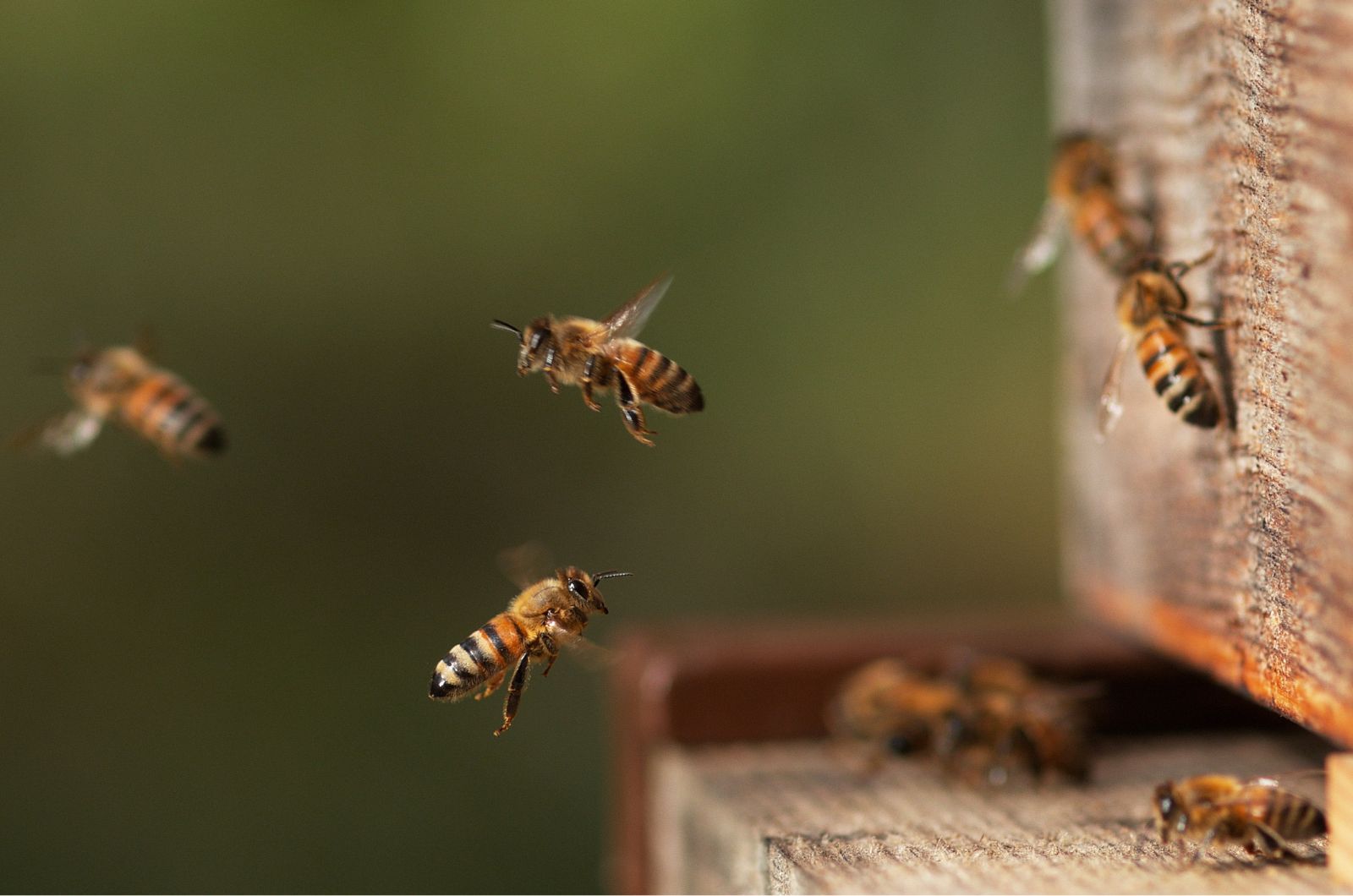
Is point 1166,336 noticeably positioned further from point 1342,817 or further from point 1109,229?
point 1342,817

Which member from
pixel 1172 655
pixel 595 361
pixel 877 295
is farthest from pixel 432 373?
pixel 1172 655

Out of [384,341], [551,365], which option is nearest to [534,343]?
[551,365]

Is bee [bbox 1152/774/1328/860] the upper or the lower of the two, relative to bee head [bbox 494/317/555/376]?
lower

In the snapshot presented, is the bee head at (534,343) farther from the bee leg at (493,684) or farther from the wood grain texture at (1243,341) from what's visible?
the wood grain texture at (1243,341)

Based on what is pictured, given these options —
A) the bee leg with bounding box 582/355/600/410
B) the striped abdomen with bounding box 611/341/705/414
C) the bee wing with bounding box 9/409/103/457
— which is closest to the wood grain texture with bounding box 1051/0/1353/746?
the striped abdomen with bounding box 611/341/705/414

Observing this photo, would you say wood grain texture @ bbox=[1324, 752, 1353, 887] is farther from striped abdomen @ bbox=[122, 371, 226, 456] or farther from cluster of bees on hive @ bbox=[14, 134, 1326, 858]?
striped abdomen @ bbox=[122, 371, 226, 456]

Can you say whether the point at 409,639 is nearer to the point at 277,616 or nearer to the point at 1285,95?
the point at 277,616
